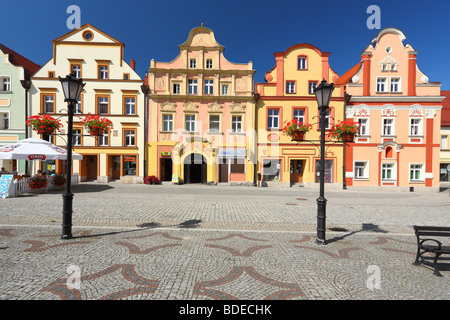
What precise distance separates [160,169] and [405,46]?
2528 cm

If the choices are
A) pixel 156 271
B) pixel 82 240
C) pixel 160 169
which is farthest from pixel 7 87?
pixel 156 271

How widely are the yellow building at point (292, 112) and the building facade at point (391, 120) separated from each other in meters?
1.79

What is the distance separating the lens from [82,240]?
511 cm

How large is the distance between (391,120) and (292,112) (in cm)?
920

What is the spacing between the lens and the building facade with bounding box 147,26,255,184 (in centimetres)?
1894

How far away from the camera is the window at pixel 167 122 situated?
63.0 ft

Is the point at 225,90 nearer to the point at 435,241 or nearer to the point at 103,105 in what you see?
the point at 103,105

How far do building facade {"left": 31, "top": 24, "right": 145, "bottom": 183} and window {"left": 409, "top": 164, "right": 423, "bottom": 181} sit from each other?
81.3 feet

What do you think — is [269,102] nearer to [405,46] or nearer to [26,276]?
[405,46]

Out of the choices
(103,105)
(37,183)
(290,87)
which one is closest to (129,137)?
(103,105)

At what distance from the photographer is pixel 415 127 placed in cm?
1914

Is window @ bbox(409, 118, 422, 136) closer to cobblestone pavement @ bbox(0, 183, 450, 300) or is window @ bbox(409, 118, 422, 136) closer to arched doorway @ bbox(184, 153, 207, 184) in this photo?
cobblestone pavement @ bbox(0, 183, 450, 300)

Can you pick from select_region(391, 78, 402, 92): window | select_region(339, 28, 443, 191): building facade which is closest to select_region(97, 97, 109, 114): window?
select_region(339, 28, 443, 191): building facade

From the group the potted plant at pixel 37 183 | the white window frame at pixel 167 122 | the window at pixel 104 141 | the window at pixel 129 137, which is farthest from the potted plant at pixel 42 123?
the white window frame at pixel 167 122
